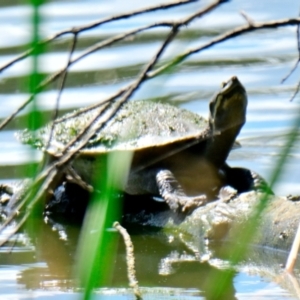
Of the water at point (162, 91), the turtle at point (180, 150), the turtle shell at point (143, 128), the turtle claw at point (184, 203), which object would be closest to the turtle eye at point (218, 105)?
the turtle at point (180, 150)

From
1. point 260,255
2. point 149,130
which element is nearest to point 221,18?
point 149,130

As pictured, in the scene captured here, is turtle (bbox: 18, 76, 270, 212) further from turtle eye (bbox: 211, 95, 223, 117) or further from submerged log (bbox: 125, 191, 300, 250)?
submerged log (bbox: 125, 191, 300, 250)

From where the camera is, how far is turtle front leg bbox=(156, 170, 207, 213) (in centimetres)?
410

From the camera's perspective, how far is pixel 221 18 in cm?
782

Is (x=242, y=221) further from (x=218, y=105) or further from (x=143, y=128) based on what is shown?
(x=143, y=128)

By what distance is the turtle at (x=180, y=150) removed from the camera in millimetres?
4414

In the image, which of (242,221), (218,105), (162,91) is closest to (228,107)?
(218,105)

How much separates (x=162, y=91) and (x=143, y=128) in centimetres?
148

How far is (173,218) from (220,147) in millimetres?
624

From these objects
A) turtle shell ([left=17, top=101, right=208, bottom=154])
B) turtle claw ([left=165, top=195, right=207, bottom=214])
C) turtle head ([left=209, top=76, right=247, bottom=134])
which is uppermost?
turtle head ([left=209, top=76, right=247, bottom=134])

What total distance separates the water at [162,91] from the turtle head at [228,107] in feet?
1.01

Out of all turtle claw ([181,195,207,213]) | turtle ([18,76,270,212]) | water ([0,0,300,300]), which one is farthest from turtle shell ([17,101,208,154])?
turtle claw ([181,195,207,213])

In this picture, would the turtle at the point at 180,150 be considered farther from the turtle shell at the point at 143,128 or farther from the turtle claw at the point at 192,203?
the turtle claw at the point at 192,203

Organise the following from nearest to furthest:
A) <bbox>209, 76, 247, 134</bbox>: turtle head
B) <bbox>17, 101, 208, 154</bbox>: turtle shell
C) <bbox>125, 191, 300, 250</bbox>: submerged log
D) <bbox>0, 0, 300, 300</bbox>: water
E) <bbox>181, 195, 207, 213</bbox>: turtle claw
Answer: <bbox>0, 0, 300, 300</bbox>: water, <bbox>125, 191, 300, 250</bbox>: submerged log, <bbox>181, 195, 207, 213</bbox>: turtle claw, <bbox>209, 76, 247, 134</bbox>: turtle head, <bbox>17, 101, 208, 154</bbox>: turtle shell
